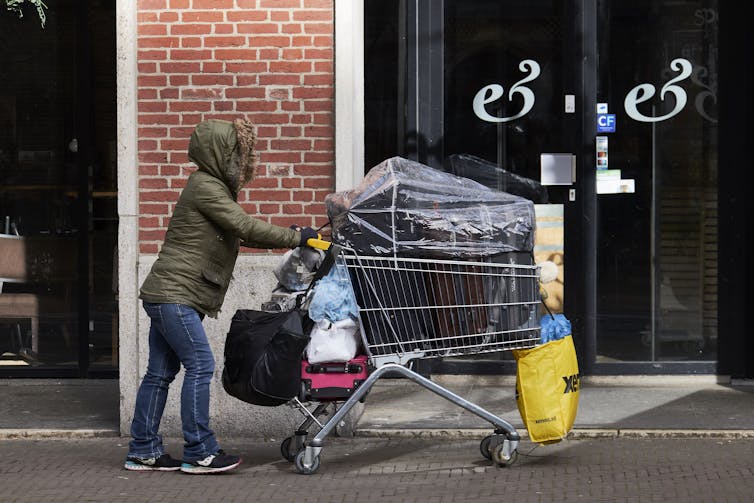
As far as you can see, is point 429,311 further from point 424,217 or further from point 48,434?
point 48,434

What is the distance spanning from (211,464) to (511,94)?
391 cm

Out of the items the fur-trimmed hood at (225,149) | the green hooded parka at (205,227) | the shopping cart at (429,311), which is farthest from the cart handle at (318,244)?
the fur-trimmed hood at (225,149)

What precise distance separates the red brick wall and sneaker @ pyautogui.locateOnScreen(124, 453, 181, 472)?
1558mm

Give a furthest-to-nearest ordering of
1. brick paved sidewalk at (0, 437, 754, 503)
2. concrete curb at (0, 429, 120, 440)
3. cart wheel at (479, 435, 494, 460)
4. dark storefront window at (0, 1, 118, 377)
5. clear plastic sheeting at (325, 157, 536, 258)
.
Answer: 1. dark storefront window at (0, 1, 118, 377)
2. concrete curb at (0, 429, 120, 440)
3. cart wheel at (479, 435, 494, 460)
4. clear plastic sheeting at (325, 157, 536, 258)
5. brick paved sidewalk at (0, 437, 754, 503)

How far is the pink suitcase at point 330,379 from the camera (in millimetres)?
6883

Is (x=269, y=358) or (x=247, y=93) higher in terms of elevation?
(x=247, y=93)

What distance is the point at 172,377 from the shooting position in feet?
24.0

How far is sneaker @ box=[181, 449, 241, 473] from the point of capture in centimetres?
716

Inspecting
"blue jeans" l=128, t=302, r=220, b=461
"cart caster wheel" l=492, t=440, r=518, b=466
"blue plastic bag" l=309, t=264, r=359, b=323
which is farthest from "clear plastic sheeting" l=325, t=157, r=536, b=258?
"cart caster wheel" l=492, t=440, r=518, b=466

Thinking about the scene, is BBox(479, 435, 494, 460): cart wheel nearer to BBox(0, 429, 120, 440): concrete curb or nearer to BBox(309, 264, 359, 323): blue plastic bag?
BBox(309, 264, 359, 323): blue plastic bag

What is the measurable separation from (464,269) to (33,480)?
253 centimetres

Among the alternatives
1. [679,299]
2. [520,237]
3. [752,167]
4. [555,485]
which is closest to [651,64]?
[752,167]

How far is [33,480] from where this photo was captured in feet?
23.3

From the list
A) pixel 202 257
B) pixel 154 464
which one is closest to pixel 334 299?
pixel 202 257
